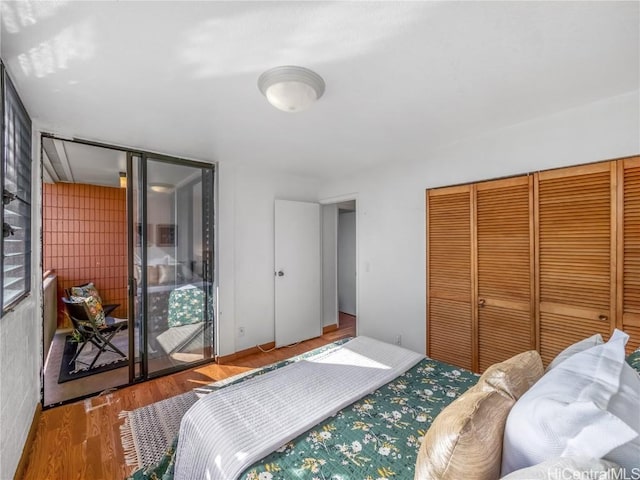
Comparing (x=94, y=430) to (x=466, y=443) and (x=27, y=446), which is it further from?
(x=466, y=443)

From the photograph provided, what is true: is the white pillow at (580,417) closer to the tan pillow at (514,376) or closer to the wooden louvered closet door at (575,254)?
the tan pillow at (514,376)

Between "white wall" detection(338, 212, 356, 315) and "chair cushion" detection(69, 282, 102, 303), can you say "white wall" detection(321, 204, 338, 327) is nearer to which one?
"white wall" detection(338, 212, 356, 315)

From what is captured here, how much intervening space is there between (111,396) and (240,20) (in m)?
3.12

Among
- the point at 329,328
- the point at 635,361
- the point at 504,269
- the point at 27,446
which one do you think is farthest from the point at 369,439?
the point at 329,328

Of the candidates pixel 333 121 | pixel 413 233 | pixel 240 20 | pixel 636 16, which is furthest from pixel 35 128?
pixel 636 16

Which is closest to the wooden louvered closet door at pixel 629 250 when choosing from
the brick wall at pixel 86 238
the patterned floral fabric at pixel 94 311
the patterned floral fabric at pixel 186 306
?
the patterned floral fabric at pixel 186 306

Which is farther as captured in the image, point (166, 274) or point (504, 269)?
point (166, 274)

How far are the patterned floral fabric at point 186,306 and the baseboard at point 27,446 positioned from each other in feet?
3.72

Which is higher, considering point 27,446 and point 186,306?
point 186,306

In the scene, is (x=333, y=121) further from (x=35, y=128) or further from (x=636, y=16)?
(x=35, y=128)

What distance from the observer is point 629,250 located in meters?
1.82

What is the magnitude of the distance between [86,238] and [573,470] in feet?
18.7

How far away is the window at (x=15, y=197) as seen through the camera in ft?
4.88

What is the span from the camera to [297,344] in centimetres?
396
